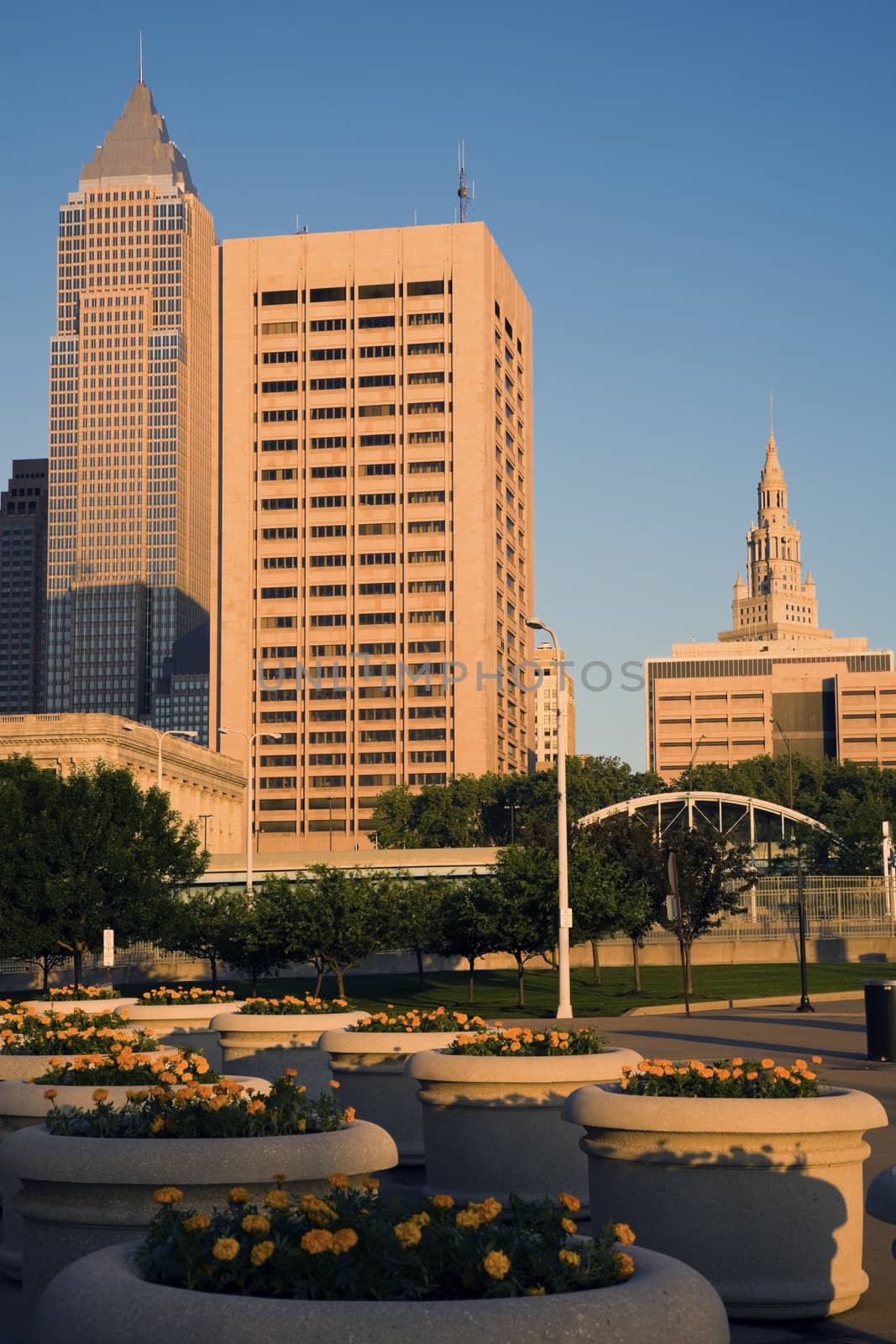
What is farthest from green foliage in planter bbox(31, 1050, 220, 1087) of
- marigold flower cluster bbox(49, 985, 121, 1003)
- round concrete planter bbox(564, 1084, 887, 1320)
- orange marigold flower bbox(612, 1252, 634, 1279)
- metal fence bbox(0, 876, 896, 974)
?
metal fence bbox(0, 876, 896, 974)

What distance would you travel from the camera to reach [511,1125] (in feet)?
41.4

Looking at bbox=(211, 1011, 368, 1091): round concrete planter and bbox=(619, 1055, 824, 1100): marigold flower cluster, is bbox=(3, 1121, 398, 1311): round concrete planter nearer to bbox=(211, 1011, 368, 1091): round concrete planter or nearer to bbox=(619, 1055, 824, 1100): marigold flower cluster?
bbox=(619, 1055, 824, 1100): marigold flower cluster

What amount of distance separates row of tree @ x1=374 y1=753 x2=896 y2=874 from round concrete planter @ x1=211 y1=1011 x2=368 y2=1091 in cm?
10996

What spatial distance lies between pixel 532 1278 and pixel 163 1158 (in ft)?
9.66

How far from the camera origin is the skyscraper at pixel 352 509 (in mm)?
170000

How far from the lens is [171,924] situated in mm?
52969

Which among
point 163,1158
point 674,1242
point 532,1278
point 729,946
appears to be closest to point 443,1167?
point 674,1242

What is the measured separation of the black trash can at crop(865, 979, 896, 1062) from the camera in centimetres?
2689

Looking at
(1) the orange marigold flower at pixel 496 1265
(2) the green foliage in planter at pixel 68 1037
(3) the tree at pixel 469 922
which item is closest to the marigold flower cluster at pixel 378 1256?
(1) the orange marigold flower at pixel 496 1265

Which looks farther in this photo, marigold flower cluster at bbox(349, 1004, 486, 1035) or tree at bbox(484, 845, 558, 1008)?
tree at bbox(484, 845, 558, 1008)

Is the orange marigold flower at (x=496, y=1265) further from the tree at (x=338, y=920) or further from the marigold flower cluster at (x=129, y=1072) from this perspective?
the tree at (x=338, y=920)

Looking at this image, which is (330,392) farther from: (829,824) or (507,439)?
(829,824)

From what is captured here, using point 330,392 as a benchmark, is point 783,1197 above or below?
below

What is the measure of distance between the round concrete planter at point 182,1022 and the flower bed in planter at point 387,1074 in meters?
4.34
